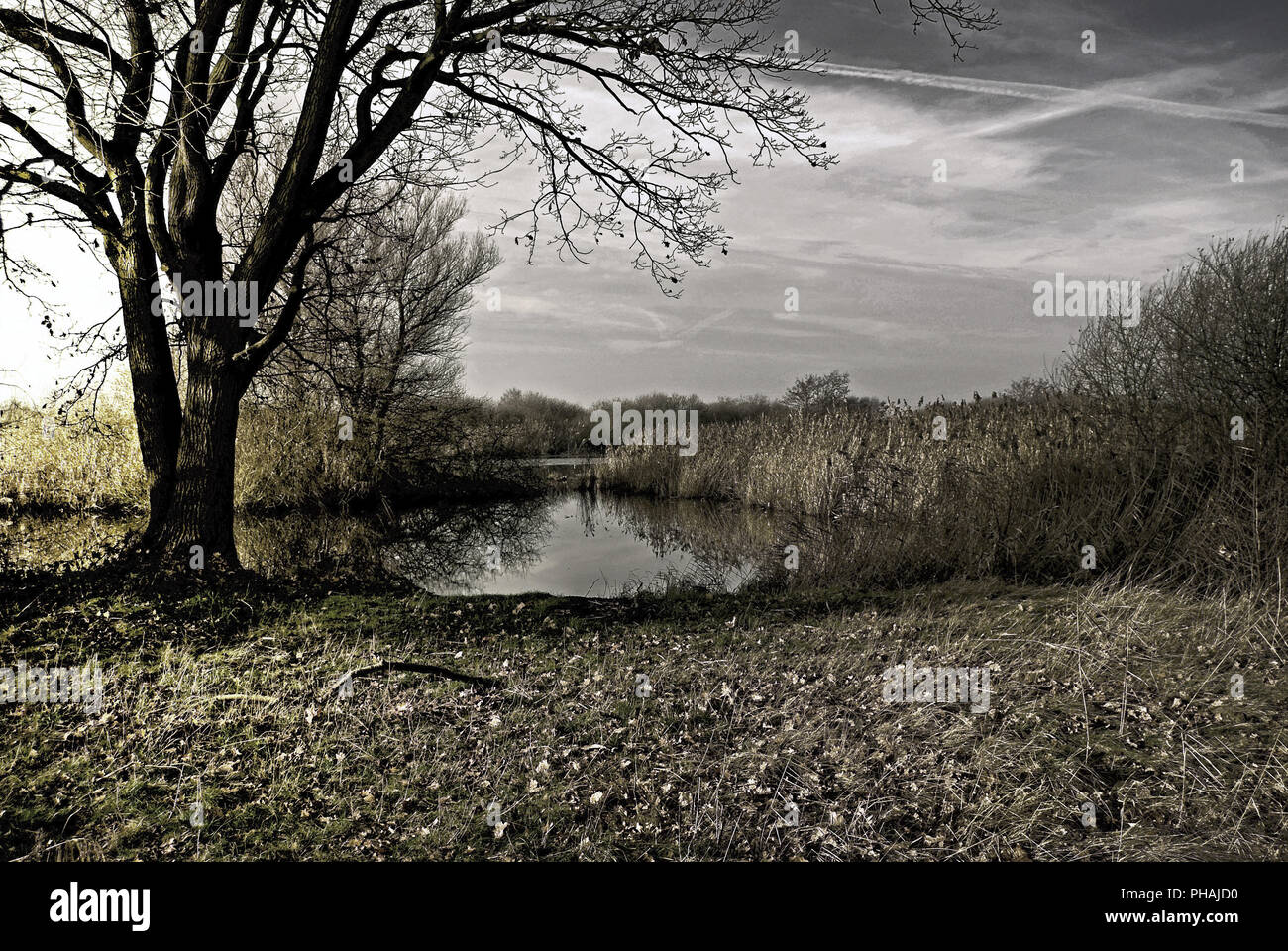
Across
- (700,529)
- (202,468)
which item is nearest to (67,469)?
(202,468)

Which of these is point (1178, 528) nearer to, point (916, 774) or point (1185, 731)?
point (1185, 731)

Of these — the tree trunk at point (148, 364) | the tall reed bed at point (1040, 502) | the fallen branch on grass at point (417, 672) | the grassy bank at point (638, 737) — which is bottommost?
the grassy bank at point (638, 737)

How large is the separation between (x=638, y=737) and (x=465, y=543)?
10866 mm

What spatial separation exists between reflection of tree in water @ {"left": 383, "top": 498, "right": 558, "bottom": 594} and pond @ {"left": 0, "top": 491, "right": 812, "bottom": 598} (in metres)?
0.02

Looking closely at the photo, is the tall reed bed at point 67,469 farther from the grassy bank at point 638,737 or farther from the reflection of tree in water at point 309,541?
the grassy bank at point 638,737

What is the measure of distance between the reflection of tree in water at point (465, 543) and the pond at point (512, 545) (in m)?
0.02

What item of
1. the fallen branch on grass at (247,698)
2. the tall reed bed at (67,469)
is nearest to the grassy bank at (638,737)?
the fallen branch on grass at (247,698)

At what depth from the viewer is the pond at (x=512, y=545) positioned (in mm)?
10617

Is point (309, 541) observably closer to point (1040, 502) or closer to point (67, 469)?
point (67, 469)

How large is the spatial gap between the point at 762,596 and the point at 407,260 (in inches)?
517

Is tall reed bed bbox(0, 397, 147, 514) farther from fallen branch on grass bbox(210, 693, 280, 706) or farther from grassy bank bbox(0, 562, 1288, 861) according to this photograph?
fallen branch on grass bbox(210, 693, 280, 706)

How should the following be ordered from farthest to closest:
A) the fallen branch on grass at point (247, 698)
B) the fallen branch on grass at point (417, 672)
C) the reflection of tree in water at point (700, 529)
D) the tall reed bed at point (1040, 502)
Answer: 1. the reflection of tree in water at point (700, 529)
2. the tall reed bed at point (1040, 502)
3. the fallen branch on grass at point (417, 672)
4. the fallen branch on grass at point (247, 698)

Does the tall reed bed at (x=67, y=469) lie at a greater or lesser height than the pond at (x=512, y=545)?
greater

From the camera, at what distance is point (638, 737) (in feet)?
13.2
